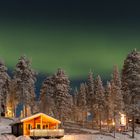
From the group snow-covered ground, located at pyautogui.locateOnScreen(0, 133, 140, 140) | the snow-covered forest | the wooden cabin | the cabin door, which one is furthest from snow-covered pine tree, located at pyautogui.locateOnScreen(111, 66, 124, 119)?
the cabin door

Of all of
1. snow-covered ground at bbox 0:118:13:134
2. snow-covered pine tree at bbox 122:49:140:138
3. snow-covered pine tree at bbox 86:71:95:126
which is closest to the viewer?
snow-covered pine tree at bbox 122:49:140:138

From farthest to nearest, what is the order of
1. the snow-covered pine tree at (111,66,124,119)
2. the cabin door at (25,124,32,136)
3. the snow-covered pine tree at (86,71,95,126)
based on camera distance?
the snow-covered pine tree at (86,71,95,126) < the snow-covered pine tree at (111,66,124,119) < the cabin door at (25,124,32,136)

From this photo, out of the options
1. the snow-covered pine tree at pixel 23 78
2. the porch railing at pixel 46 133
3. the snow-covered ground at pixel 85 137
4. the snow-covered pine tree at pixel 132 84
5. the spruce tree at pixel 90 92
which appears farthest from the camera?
the spruce tree at pixel 90 92

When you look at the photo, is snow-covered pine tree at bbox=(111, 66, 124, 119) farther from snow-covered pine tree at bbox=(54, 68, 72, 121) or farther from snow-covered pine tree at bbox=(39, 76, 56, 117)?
snow-covered pine tree at bbox=(39, 76, 56, 117)

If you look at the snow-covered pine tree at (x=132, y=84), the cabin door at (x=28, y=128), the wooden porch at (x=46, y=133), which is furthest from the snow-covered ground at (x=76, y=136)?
the snow-covered pine tree at (x=132, y=84)

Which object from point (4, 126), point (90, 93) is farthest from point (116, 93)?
point (4, 126)

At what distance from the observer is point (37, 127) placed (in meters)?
70.5

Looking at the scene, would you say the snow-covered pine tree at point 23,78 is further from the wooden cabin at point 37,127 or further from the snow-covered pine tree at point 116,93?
the snow-covered pine tree at point 116,93

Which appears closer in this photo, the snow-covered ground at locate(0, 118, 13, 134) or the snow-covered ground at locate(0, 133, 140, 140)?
the snow-covered ground at locate(0, 133, 140, 140)

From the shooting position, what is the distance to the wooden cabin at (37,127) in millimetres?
65438

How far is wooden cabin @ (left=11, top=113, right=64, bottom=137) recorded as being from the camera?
215 feet

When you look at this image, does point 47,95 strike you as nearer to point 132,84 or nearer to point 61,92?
point 61,92

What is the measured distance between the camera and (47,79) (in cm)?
10538

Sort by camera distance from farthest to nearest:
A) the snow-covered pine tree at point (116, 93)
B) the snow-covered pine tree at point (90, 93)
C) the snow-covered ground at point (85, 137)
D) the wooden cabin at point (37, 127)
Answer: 1. the snow-covered pine tree at point (90, 93)
2. the snow-covered pine tree at point (116, 93)
3. the wooden cabin at point (37, 127)
4. the snow-covered ground at point (85, 137)
